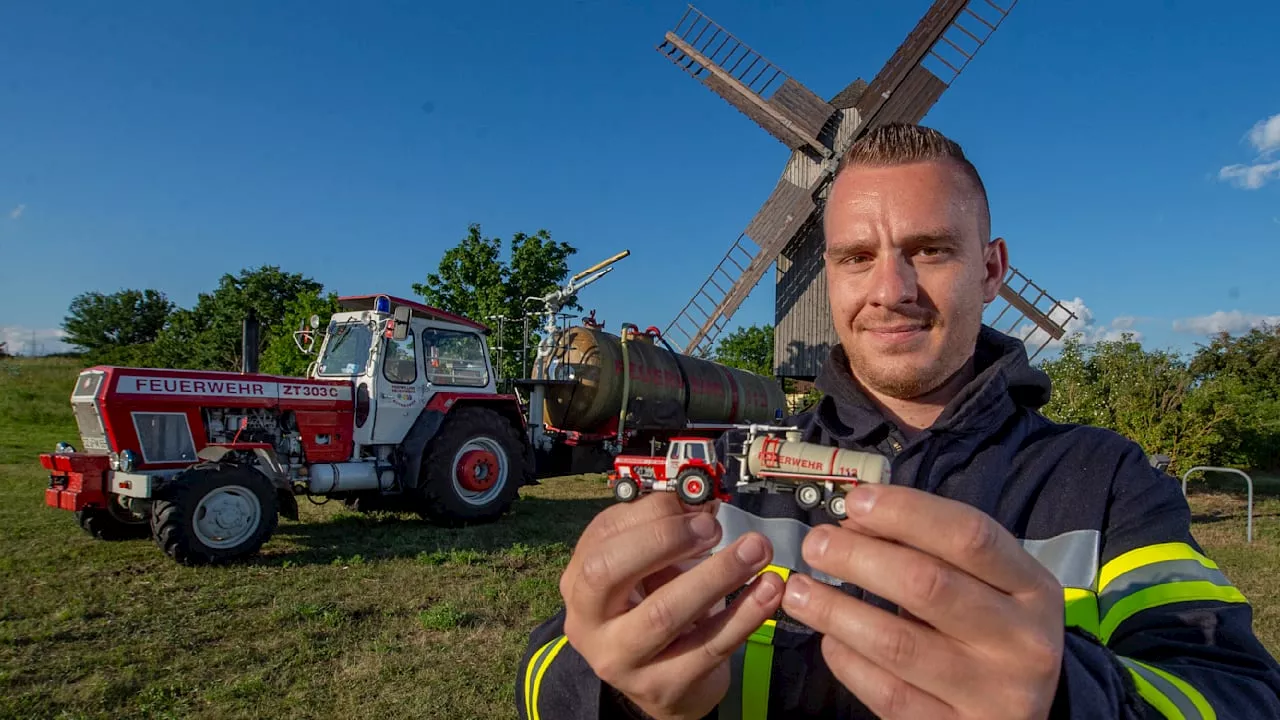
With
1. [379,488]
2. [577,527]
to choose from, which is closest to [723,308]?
A: [577,527]

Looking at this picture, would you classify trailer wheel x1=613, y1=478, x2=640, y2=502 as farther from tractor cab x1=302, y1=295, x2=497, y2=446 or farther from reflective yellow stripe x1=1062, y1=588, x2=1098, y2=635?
tractor cab x1=302, y1=295, x2=497, y2=446

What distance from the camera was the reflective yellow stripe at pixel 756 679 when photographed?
1.58 m

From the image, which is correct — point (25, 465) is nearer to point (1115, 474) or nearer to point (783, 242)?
point (783, 242)

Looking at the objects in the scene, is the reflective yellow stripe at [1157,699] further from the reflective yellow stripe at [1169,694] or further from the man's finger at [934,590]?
the man's finger at [934,590]

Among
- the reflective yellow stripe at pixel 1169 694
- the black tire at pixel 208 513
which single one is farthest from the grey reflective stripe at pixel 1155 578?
the black tire at pixel 208 513

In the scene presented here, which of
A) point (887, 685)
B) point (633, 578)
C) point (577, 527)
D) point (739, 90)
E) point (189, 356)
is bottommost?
point (577, 527)

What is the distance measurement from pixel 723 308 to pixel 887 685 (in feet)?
64.1

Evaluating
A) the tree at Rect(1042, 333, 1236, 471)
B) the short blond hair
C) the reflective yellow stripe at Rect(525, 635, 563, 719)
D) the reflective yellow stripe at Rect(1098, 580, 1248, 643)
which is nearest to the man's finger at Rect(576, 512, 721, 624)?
the reflective yellow stripe at Rect(525, 635, 563, 719)

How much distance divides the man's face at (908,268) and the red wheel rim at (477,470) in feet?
33.1

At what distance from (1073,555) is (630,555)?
4.01 ft

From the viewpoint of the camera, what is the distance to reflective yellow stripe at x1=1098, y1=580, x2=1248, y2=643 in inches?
58.2

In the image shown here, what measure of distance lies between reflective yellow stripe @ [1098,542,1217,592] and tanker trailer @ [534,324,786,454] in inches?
451

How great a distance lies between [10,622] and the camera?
6.18 meters

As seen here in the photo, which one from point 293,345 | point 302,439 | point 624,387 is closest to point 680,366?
point 624,387
